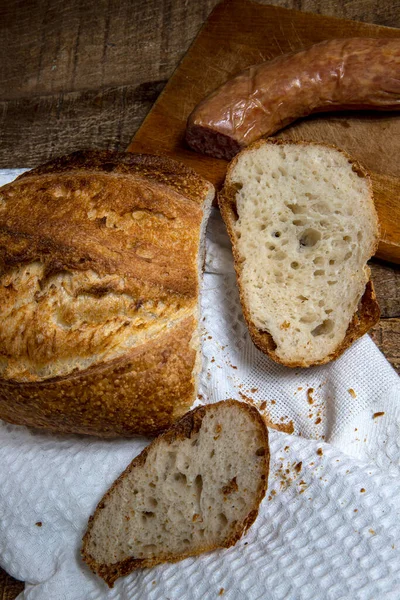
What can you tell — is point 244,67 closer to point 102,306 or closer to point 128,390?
point 102,306

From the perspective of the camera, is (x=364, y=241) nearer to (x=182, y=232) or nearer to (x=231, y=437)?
(x=182, y=232)

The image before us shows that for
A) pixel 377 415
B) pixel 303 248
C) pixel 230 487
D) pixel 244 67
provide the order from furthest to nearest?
pixel 244 67, pixel 303 248, pixel 377 415, pixel 230 487

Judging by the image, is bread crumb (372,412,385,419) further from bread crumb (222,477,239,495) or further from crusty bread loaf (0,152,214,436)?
crusty bread loaf (0,152,214,436)

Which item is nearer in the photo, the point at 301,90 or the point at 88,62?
the point at 301,90

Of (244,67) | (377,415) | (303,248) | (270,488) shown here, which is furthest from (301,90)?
(270,488)

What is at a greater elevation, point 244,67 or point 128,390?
point 244,67

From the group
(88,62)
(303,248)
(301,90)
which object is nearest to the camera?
(303,248)

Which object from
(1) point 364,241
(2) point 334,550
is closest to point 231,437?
(2) point 334,550
